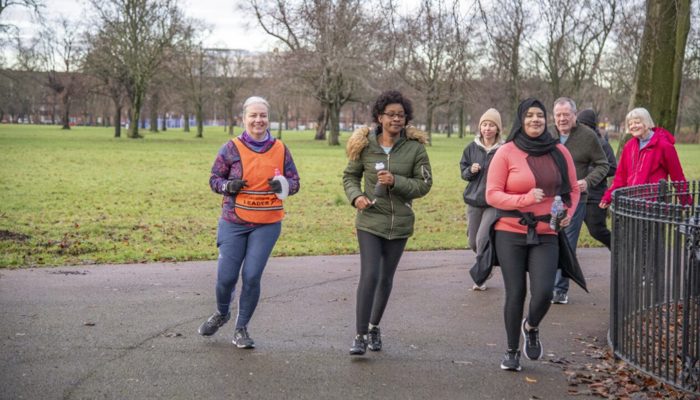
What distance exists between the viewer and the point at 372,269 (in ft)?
19.6

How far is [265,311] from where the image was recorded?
745 centimetres

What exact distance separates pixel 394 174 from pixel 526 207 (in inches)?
37.5

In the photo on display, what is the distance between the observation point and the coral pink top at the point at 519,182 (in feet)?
18.7

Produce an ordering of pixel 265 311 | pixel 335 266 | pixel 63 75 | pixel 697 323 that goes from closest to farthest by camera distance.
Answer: pixel 697 323 → pixel 265 311 → pixel 335 266 → pixel 63 75

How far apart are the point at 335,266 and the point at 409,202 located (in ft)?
13.3

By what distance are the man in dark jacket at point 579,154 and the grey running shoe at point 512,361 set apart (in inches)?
98.5

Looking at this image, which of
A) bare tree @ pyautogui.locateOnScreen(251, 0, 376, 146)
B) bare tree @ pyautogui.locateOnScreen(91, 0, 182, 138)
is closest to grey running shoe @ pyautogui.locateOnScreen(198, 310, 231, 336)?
bare tree @ pyautogui.locateOnScreen(251, 0, 376, 146)

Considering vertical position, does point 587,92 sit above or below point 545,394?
above

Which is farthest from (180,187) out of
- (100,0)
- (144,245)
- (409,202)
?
(100,0)

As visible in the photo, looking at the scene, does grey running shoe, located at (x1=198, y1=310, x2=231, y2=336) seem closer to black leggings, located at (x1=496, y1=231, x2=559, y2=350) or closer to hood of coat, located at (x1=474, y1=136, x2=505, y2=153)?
black leggings, located at (x1=496, y1=231, x2=559, y2=350)

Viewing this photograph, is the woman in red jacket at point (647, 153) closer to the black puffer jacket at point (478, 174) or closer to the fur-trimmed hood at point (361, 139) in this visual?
the black puffer jacket at point (478, 174)

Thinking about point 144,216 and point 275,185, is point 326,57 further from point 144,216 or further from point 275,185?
point 275,185

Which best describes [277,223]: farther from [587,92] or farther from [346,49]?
[587,92]

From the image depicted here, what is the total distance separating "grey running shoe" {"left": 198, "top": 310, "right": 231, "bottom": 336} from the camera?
20.9ft
